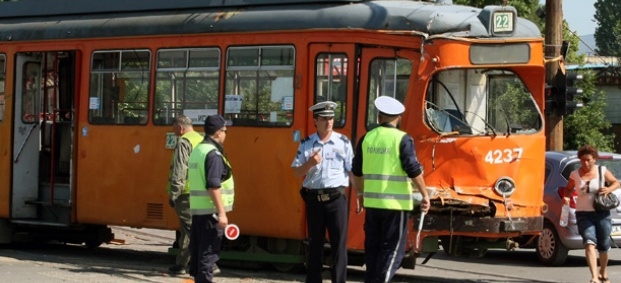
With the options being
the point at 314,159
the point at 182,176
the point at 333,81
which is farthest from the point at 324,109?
the point at 182,176

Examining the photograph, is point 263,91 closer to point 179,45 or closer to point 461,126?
point 179,45

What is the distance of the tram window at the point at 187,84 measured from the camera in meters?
14.0

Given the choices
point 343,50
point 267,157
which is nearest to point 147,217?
point 267,157

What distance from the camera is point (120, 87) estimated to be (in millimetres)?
14836

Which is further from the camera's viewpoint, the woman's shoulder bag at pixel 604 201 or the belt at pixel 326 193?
the woman's shoulder bag at pixel 604 201

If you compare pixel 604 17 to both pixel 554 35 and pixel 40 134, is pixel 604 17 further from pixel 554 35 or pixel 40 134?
pixel 40 134

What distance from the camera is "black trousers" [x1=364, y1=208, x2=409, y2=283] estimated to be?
33.6 feet

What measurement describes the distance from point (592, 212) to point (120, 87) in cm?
575

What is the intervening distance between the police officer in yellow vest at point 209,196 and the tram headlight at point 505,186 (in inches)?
134

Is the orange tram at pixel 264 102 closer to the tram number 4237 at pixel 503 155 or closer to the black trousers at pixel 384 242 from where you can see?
the tram number 4237 at pixel 503 155

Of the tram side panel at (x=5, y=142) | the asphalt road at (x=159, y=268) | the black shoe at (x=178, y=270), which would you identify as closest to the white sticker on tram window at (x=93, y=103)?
the tram side panel at (x=5, y=142)

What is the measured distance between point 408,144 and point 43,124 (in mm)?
7131

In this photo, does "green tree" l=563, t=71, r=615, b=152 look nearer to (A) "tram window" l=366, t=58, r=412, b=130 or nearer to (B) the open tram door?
(B) the open tram door

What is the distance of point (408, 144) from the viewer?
407 inches
